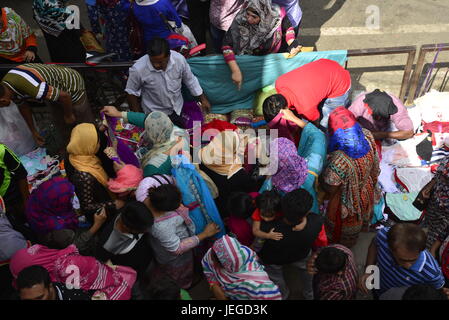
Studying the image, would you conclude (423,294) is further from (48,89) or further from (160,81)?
(48,89)

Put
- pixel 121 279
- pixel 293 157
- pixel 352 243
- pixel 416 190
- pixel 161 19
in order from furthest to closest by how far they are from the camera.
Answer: pixel 161 19
pixel 416 190
pixel 352 243
pixel 293 157
pixel 121 279

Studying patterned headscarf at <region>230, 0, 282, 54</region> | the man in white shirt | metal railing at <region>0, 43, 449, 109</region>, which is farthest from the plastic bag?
patterned headscarf at <region>230, 0, 282, 54</region>

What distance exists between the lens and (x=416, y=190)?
150 inches

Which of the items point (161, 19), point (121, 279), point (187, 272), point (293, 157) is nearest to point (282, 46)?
point (161, 19)

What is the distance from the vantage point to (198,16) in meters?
5.27

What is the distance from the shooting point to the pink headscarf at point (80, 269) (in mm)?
2535

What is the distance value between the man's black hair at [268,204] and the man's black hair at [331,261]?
42cm

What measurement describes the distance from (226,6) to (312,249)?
10.2 feet

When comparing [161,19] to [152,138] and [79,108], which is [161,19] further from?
[152,138]

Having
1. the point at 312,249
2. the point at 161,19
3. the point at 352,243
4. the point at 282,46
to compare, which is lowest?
the point at 352,243

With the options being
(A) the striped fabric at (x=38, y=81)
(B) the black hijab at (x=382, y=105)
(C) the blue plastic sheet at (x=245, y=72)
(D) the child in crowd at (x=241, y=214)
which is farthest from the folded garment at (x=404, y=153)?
(A) the striped fabric at (x=38, y=81)

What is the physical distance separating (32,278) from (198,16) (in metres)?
4.09

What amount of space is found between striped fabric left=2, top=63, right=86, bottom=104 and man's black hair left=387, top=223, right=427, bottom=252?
3014 mm

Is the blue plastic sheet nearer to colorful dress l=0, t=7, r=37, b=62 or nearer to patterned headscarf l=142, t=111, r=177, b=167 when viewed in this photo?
patterned headscarf l=142, t=111, r=177, b=167
